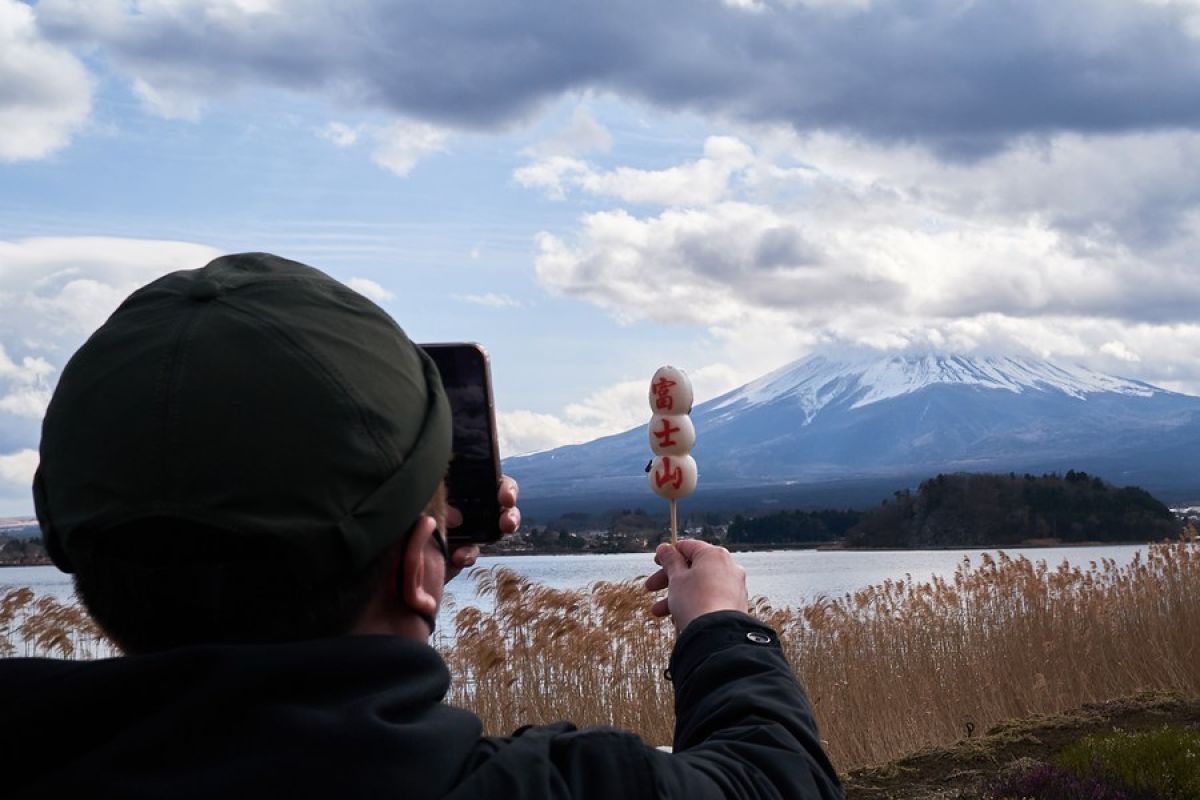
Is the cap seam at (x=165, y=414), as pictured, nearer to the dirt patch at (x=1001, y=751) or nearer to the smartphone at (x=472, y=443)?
the smartphone at (x=472, y=443)

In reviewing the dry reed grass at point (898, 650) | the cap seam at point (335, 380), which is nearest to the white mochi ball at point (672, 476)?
the cap seam at point (335, 380)

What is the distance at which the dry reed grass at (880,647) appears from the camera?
1048 centimetres

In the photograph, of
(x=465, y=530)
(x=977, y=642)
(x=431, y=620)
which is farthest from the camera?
(x=977, y=642)

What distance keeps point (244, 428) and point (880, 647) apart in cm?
1067

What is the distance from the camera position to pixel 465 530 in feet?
6.63

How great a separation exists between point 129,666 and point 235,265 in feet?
1.47

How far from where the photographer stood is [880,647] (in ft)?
37.3

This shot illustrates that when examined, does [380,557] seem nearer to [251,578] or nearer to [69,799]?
[251,578]

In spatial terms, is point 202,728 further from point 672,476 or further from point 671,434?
point 671,434

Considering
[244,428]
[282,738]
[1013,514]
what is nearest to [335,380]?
[244,428]

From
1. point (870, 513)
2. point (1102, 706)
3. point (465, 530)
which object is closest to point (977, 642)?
point (1102, 706)

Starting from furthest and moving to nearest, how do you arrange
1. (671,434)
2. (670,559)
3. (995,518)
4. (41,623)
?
(995,518) → (41,623) → (671,434) → (670,559)

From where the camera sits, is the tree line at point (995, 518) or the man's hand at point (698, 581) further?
the tree line at point (995, 518)

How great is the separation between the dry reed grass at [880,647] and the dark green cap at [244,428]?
8889 mm
